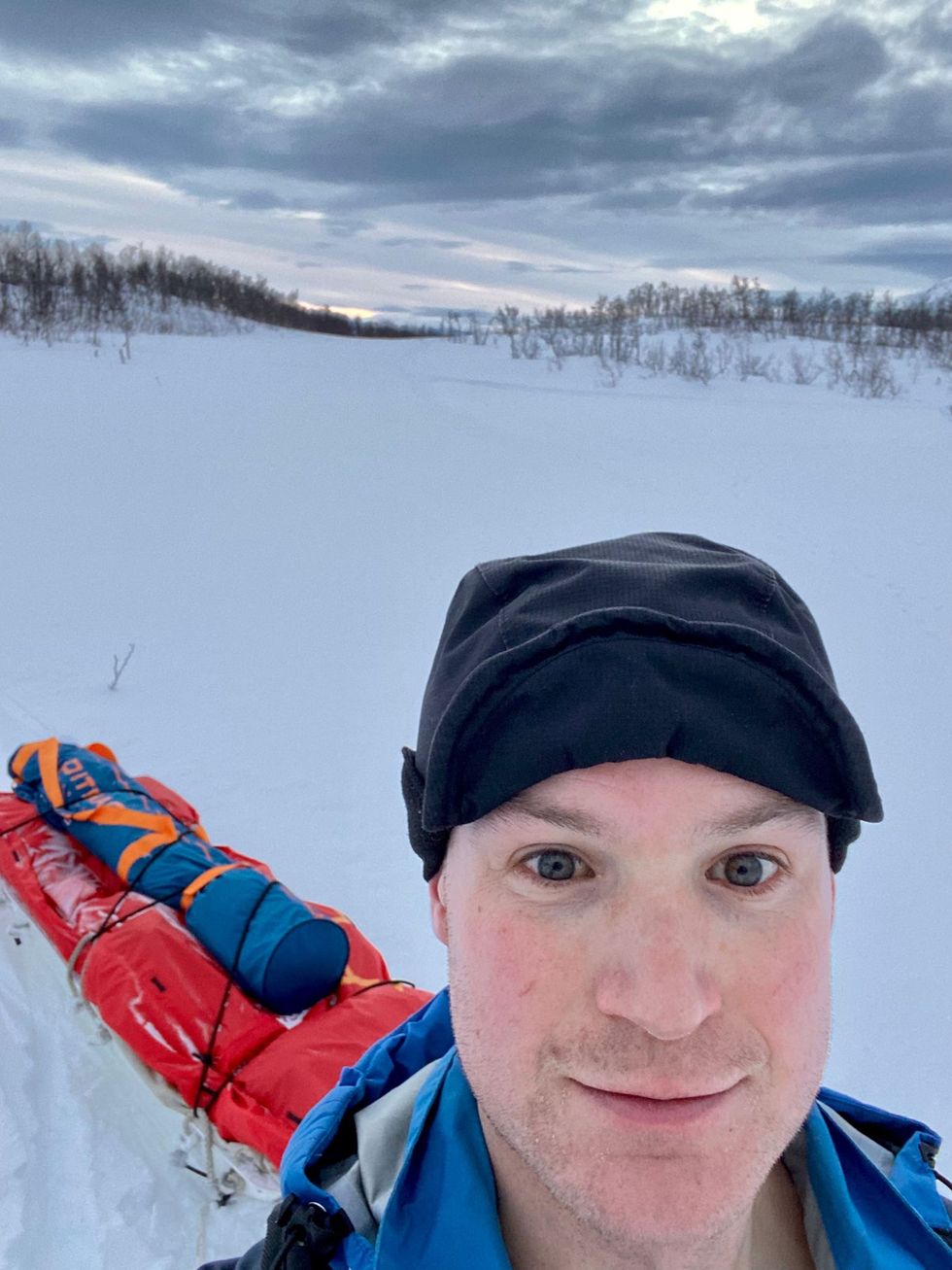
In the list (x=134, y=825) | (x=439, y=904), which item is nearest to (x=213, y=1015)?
(x=134, y=825)

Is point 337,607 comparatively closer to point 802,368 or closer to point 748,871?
point 748,871

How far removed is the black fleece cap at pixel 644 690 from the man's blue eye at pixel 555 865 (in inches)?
2.9

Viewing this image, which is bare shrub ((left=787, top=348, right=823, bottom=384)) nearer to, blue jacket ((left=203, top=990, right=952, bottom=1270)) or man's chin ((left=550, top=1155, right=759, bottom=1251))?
blue jacket ((left=203, top=990, right=952, bottom=1270))

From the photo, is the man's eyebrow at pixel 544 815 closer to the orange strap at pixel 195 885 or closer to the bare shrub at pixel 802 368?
the orange strap at pixel 195 885

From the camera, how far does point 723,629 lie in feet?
2.98

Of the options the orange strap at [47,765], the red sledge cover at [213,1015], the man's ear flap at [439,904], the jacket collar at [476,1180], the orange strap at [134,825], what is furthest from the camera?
the orange strap at [47,765]

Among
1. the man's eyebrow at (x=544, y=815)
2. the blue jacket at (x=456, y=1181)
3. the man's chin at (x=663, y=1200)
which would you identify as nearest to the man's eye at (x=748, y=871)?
the man's eyebrow at (x=544, y=815)

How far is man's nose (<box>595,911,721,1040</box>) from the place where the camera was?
0.85 m

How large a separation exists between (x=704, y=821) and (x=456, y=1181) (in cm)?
48

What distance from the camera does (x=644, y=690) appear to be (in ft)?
2.96

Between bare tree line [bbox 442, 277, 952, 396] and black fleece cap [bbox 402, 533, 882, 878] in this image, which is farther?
bare tree line [bbox 442, 277, 952, 396]

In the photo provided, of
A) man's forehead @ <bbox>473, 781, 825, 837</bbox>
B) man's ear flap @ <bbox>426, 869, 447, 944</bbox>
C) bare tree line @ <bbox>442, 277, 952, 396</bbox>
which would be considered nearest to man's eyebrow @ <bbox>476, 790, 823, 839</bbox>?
man's forehead @ <bbox>473, 781, 825, 837</bbox>

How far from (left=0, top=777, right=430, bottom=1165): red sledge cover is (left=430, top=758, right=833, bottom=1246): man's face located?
1551mm

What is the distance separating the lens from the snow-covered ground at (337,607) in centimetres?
260
